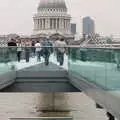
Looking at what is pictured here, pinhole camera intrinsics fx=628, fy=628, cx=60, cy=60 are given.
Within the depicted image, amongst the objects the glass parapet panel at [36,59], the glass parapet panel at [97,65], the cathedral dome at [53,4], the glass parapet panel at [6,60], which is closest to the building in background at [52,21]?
the cathedral dome at [53,4]

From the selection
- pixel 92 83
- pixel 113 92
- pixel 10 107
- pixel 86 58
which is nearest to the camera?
pixel 113 92

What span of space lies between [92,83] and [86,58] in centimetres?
184

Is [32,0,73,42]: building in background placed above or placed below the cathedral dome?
below

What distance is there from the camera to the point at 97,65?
44.8ft

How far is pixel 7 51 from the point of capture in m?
18.1

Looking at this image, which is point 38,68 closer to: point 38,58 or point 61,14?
point 38,58

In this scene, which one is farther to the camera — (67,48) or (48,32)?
(48,32)

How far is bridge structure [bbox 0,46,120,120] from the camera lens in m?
13.6

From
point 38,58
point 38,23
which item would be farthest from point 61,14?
point 38,58

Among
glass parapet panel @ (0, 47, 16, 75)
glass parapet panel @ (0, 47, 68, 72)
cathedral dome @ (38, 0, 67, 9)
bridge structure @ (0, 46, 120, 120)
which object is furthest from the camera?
cathedral dome @ (38, 0, 67, 9)

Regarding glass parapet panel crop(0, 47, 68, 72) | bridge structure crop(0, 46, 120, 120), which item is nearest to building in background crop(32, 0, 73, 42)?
glass parapet panel crop(0, 47, 68, 72)

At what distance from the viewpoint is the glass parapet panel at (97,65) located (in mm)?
11289

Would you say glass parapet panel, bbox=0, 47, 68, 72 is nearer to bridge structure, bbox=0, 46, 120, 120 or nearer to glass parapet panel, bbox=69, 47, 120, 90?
bridge structure, bbox=0, 46, 120, 120

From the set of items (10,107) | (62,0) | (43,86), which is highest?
(62,0)
